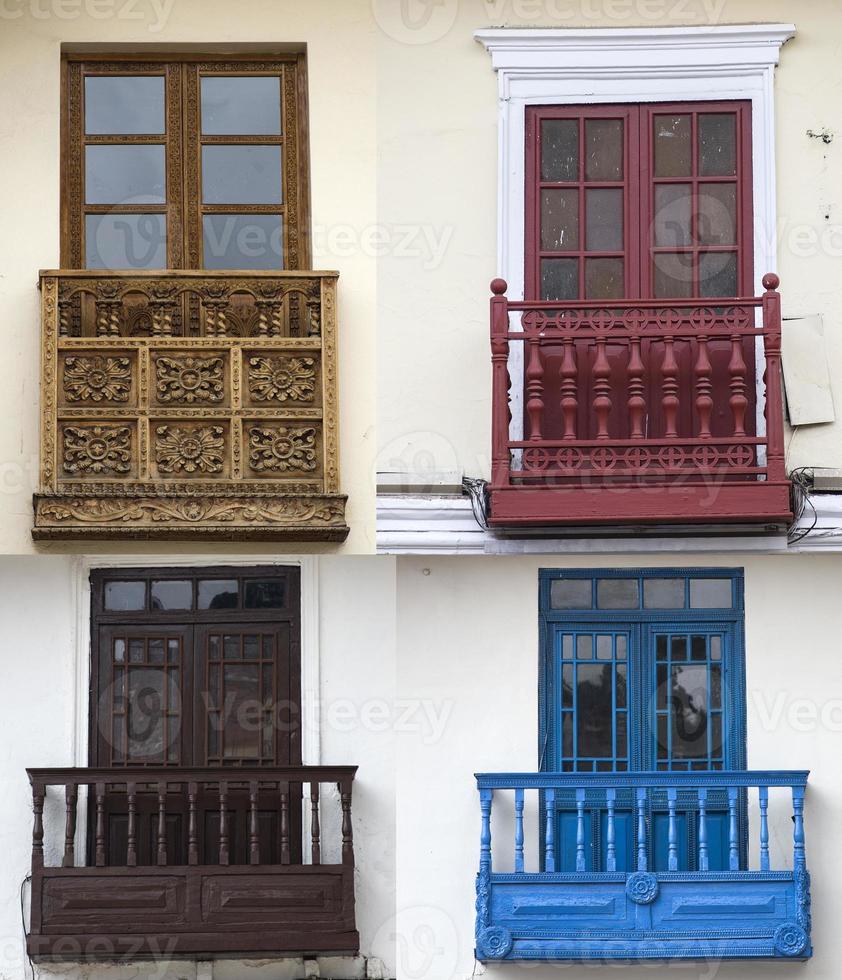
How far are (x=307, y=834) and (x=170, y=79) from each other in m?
4.28

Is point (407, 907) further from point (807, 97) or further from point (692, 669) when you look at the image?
point (807, 97)

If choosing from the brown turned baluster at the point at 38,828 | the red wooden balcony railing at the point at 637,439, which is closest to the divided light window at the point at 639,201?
the red wooden balcony railing at the point at 637,439

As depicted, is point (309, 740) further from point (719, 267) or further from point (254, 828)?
point (719, 267)

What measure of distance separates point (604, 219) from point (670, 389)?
112cm

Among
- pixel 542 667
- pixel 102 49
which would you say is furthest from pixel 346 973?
pixel 102 49

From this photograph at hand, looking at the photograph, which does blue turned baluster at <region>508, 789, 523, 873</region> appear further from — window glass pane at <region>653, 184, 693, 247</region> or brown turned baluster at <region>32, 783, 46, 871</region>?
window glass pane at <region>653, 184, 693, 247</region>

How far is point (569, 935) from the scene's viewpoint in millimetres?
8500

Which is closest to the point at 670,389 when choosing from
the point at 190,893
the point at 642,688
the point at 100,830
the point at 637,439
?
the point at 637,439

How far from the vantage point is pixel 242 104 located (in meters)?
8.94

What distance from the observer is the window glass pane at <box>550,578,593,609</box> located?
8.97 meters

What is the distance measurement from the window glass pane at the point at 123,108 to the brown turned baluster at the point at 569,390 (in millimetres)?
2583

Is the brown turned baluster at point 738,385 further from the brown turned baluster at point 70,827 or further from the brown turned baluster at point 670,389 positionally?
the brown turned baluster at point 70,827

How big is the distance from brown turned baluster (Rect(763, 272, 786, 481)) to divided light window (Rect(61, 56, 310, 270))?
2485mm

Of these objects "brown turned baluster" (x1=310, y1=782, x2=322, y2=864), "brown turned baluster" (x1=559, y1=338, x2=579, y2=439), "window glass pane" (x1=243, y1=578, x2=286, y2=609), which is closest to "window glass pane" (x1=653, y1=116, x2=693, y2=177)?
"brown turned baluster" (x1=559, y1=338, x2=579, y2=439)
